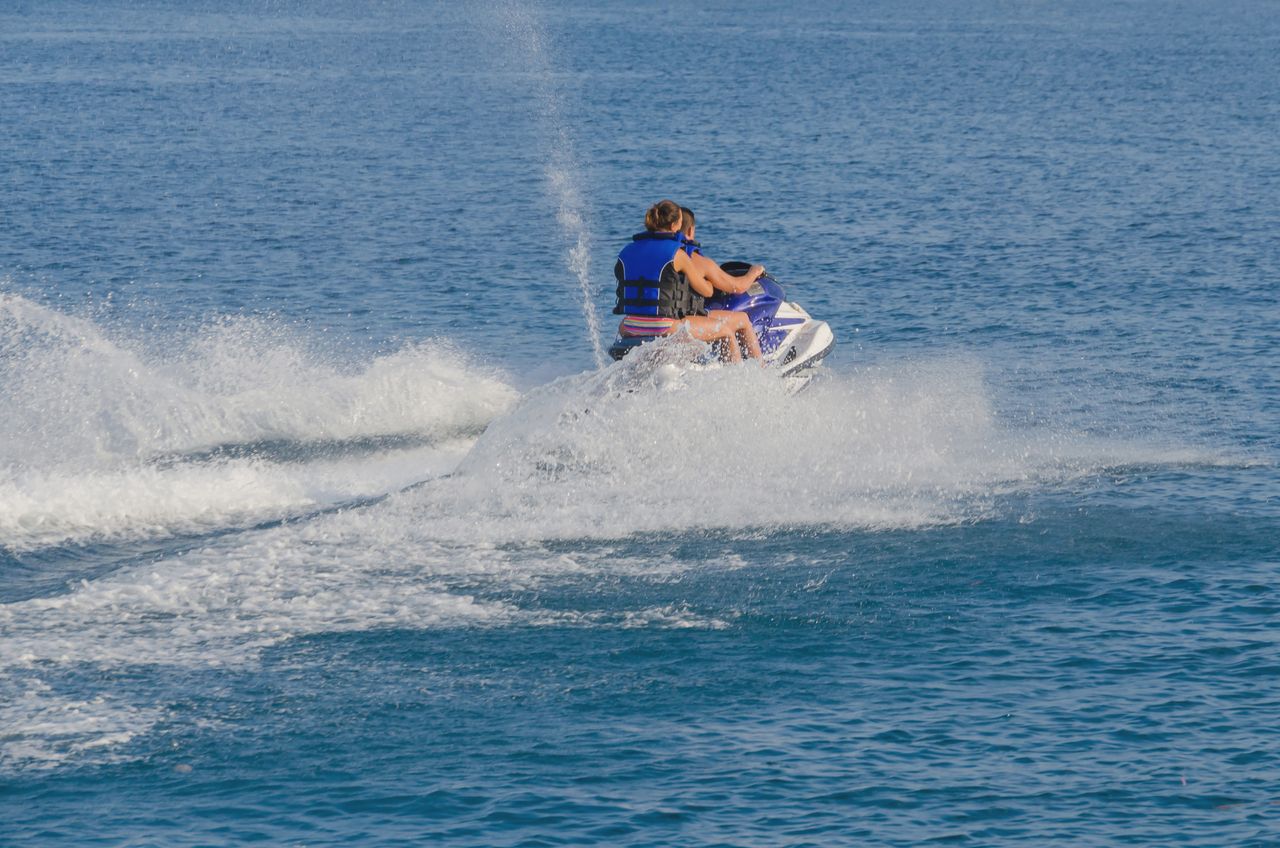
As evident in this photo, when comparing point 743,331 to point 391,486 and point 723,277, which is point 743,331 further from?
point 391,486

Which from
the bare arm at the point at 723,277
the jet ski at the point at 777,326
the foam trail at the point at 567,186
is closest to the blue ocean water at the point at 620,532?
the foam trail at the point at 567,186

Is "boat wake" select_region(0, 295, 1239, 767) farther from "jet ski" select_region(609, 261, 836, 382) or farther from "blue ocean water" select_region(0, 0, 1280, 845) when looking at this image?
"jet ski" select_region(609, 261, 836, 382)

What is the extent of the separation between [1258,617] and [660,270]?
6.35 metres

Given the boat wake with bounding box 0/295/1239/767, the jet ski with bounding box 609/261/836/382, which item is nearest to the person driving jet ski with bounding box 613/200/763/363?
the boat wake with bounding box 0/295/1239/767

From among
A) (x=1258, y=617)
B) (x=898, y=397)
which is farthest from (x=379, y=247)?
(x=1258, y=617)

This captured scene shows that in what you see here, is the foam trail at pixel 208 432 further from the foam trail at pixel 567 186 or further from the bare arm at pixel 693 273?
the bare arm at pixel 693 273

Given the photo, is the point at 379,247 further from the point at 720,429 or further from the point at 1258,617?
the point at 1258,617

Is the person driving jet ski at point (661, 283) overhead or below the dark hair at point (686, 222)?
below

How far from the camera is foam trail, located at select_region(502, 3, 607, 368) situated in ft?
89.8

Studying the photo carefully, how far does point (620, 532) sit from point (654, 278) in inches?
122

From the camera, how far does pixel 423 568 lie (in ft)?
45.8

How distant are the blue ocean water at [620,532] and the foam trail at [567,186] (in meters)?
0.26

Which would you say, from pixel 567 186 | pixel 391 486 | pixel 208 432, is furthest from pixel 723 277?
pixel 567 186

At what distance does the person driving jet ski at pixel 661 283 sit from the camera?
16.9 meters
